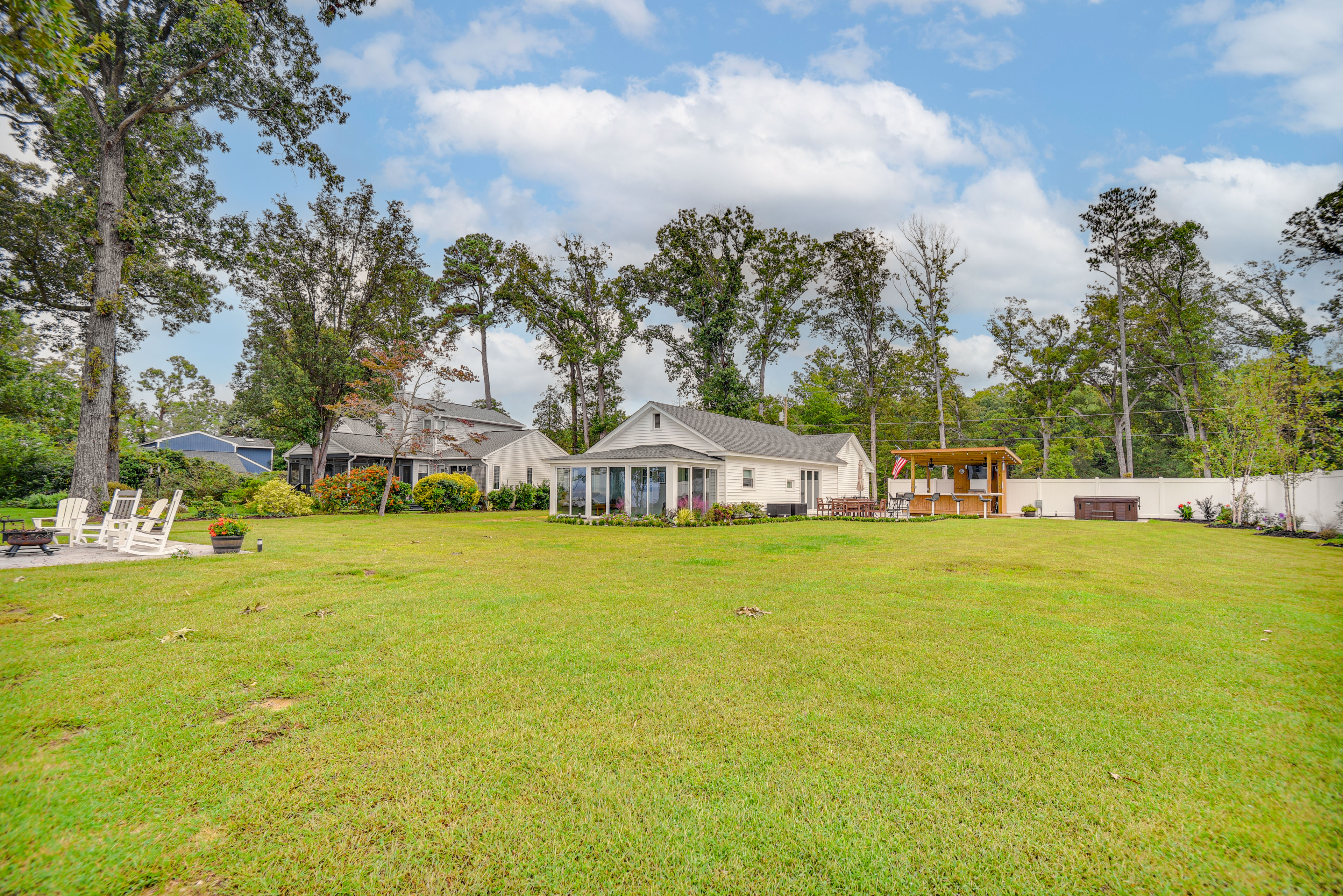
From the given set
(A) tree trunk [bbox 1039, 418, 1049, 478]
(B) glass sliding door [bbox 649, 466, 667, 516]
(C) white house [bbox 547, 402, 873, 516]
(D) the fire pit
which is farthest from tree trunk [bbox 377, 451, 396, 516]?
(A) tree trunk [bbox 1039, 418, 1049, 478]

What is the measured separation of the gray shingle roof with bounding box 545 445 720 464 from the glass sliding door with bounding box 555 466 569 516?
60 centimetres

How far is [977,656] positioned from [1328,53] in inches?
674

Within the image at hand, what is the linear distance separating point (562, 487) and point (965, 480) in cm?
2022

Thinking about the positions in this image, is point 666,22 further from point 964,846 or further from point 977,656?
point 964,846

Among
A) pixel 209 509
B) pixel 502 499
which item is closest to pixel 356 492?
pixel 209 509

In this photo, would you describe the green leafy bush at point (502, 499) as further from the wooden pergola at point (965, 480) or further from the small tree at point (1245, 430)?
the small tree at point (1245, 430)

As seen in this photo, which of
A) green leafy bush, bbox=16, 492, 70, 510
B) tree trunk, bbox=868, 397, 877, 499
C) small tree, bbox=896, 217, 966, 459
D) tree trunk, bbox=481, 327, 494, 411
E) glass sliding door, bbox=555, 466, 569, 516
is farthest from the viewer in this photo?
tree trunk, bbox=481, 327, 494, 411

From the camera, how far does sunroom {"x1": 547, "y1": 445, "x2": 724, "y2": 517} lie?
19.8 meters

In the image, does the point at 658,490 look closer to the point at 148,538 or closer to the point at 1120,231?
the point at 148,538

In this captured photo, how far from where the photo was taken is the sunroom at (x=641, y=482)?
778 inches

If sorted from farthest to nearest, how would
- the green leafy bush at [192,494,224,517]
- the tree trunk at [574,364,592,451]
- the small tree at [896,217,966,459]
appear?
1. the tree trunk at [574,364,592,451]
2. the small tree at [896,217,966,459]
3. the green leafy bush at [192,494,224,517]

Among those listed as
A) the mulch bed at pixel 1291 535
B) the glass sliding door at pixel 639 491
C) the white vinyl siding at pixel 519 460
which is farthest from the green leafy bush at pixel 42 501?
the mulch bed at pixel 1291 535

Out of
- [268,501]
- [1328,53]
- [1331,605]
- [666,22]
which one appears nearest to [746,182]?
[666,22]

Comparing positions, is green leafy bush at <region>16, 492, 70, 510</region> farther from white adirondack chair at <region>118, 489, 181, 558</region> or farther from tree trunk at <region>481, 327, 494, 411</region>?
tree trunk at <region>481, 327, 494, 411</region>
